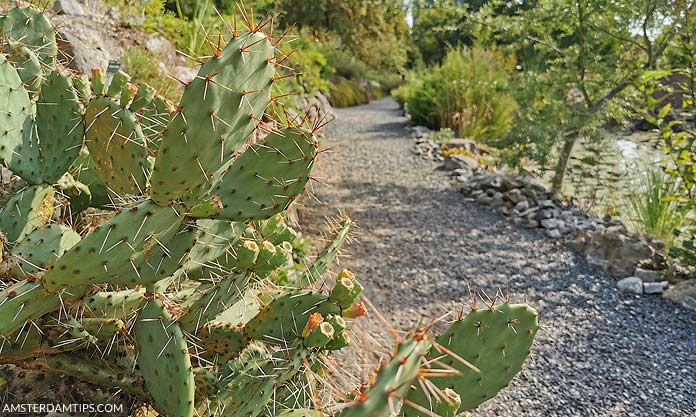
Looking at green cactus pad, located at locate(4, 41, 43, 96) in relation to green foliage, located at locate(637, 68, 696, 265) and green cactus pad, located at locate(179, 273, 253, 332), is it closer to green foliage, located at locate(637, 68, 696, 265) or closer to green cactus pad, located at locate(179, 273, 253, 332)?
green cactus pad, located at locate(179, 273, 253, 332)

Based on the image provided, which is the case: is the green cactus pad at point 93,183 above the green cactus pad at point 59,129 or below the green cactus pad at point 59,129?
below

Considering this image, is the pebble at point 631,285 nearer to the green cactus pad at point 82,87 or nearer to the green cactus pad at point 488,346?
the green cactus pad at point 488,346

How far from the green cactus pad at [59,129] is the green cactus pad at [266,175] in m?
0.57

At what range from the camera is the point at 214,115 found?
990 millimetres

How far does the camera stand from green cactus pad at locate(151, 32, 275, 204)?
0.99 m

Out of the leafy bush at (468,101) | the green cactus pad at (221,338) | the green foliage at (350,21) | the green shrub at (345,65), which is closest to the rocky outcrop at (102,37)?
the green cactus pad at (221,338)

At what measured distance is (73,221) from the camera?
5.99ft

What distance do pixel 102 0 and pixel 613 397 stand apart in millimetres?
4451

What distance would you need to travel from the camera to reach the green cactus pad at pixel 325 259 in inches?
69.1

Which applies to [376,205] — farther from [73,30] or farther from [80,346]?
[80,346]

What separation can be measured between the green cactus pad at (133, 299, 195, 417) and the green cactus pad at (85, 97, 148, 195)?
1.07 ft

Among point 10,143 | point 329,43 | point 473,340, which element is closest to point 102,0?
point 10,143

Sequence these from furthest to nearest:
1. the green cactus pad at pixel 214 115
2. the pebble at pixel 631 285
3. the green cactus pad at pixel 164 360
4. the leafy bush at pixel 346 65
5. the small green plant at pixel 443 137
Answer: the leafy bush at pixel 346 65
the small green plant at pixel 443 137
the pebble at pixel 631 285
the green cactus pad at pixel 164 360
the green cactus pad at pixel 214 115

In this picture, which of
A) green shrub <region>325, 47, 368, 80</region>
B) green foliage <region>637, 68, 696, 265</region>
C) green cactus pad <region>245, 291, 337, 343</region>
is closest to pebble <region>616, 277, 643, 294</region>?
green foliage <region>637, 68, 696, 265</region>
